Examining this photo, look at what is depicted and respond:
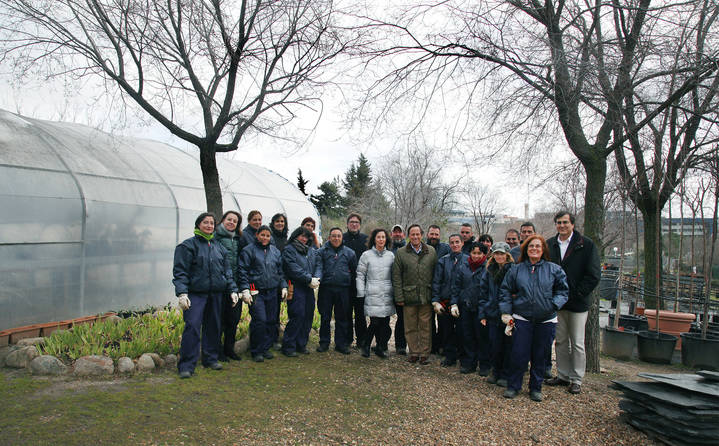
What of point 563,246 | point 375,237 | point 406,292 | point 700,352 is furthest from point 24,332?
point 700,352

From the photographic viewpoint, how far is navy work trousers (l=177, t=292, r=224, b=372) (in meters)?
4.80

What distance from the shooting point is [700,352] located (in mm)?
7406

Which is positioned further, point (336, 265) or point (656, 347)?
point (656, 347)

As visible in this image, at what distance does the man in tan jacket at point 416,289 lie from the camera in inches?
220

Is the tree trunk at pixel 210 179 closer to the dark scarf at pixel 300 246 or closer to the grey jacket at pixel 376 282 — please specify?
the dark scarf at pixel 300 246

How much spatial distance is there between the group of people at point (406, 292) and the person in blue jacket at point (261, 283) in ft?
0.04

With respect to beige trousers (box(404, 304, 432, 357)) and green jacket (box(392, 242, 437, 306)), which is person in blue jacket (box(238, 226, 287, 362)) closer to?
green jacket (box(392, 242, 437, 306))

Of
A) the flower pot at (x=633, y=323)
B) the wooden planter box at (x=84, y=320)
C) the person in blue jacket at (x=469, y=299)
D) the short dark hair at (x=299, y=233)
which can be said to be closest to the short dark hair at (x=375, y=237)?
the short dark hair at (x=299, y=233)

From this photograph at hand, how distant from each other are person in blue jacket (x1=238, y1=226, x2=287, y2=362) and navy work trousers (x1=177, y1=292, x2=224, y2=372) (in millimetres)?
442

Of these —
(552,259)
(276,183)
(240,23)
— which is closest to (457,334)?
(552,259)

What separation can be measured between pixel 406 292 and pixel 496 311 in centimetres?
116

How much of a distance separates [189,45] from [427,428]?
5.95 metres

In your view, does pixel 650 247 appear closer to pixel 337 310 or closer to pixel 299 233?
pixel 337 310

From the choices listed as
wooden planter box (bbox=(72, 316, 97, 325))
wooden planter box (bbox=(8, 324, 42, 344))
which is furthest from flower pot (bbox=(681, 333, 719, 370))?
wooden planter box (bbox=(8, 324, 42, 344))
